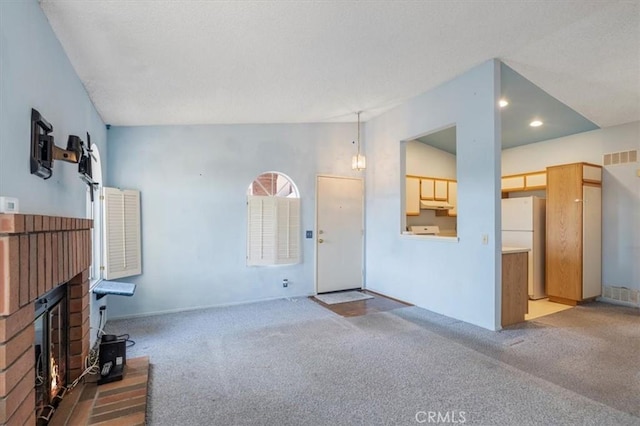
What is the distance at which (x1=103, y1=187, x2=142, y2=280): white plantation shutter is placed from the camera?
3730 millimetres

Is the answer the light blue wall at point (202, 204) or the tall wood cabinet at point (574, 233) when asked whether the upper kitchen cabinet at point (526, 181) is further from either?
the light blue wall at point (202, 204)

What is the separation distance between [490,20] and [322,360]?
3.16 metres

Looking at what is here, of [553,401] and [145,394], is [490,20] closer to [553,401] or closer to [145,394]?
[553,401]

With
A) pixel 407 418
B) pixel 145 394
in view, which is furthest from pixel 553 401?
pixel 145 394

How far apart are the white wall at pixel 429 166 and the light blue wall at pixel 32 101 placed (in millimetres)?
5014

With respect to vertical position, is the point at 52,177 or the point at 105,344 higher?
the point at 52,177

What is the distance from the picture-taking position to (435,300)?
4199 mm

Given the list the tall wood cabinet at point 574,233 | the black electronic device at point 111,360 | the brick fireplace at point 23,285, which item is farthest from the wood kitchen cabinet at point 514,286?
the brick fireplace at point 23,285

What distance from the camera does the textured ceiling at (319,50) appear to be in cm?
223

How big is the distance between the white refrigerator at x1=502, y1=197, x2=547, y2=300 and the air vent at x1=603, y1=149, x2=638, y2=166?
948 mm

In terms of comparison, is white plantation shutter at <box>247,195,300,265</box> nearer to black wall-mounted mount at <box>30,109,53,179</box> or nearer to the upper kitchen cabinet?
black wall-mounted mount at <box>30,109,53,179</box>

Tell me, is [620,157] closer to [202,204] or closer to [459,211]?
[459,211]

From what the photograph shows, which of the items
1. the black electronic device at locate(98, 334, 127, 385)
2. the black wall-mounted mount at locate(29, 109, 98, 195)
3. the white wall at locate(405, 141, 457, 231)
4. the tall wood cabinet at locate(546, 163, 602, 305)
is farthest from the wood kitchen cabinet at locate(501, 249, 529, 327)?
the black wall-mounted mount at locate(29, 109, 98, 195)

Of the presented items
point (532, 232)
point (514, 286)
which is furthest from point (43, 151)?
point (532, 232)
